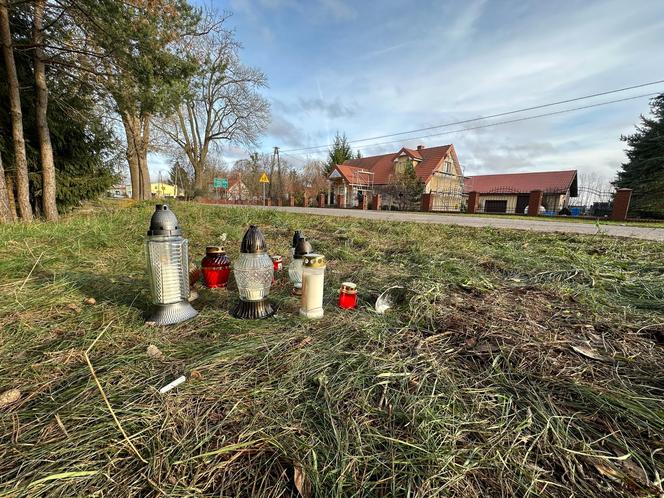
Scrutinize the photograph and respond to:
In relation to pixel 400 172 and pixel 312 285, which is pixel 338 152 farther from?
pixel 312 285

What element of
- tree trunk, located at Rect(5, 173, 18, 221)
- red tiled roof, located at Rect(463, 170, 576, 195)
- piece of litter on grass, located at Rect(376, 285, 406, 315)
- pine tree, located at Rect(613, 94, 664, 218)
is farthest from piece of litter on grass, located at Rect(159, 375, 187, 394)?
red tiled roof, located at Rect(463, 170, 576, 195)

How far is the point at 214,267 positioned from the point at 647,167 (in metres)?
24.9

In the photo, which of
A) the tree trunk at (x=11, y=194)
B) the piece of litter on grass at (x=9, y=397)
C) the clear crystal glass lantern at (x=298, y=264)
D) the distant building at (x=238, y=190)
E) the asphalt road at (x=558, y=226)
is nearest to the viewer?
the piece of litter on grass at (x=9, y=397)

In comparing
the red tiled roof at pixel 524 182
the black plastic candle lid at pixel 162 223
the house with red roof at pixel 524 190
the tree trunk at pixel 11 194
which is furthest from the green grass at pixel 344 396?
the red tiled roof at pixel 524 182

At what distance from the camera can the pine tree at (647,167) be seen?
570 inches

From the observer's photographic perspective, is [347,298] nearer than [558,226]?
Yes

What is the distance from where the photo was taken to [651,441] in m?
0.88

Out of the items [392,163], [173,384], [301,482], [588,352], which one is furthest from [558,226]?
[392,163]

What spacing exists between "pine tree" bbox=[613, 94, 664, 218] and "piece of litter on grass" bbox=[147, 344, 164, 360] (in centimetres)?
2138

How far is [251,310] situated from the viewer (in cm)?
175

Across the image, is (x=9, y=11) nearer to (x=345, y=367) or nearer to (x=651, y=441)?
(x=345, y=367)

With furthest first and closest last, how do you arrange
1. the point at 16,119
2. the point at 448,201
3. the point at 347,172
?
the point at 347,172
the point at 448,201
the point at 16,119

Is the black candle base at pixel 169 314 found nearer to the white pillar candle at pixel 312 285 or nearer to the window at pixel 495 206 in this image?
the white pillar candle at pixel 312 285

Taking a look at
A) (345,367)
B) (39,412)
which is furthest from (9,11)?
(345,367)
